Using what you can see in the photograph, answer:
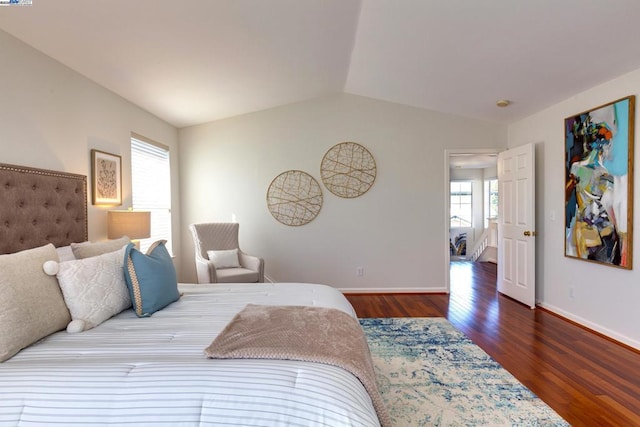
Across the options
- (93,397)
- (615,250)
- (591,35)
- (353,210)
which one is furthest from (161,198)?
(615,250)

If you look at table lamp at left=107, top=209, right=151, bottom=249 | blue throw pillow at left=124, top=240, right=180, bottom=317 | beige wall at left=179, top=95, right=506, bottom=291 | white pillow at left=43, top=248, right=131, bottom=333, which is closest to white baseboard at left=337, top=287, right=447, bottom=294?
beige wall at left=179, top=95, right=506, bottom=291

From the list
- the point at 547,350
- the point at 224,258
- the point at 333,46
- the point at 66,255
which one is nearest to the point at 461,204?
the point at 547,350

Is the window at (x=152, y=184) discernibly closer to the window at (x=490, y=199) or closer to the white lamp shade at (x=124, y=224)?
the white lamp shade at (x=124, y=224)

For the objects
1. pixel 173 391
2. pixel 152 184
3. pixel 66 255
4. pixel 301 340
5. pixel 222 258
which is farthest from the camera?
pixel 152 184

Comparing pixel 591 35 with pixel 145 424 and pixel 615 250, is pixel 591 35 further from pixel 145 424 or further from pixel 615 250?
pixel 145 424

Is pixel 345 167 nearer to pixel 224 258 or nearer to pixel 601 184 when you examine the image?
pixel 224 258

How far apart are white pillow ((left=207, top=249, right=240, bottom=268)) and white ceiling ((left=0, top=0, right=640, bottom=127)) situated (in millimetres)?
1782

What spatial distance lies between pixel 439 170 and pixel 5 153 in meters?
4.37

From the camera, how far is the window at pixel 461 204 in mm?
8125

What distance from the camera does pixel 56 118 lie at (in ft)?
8.04

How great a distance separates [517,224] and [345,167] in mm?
2302

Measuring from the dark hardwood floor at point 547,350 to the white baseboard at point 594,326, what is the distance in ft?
0.20

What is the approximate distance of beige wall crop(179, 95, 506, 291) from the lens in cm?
443

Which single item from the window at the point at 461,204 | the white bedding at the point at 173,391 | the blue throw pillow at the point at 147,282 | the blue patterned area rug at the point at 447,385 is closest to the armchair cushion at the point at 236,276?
the blue patterned area rug at the point at 447,385
